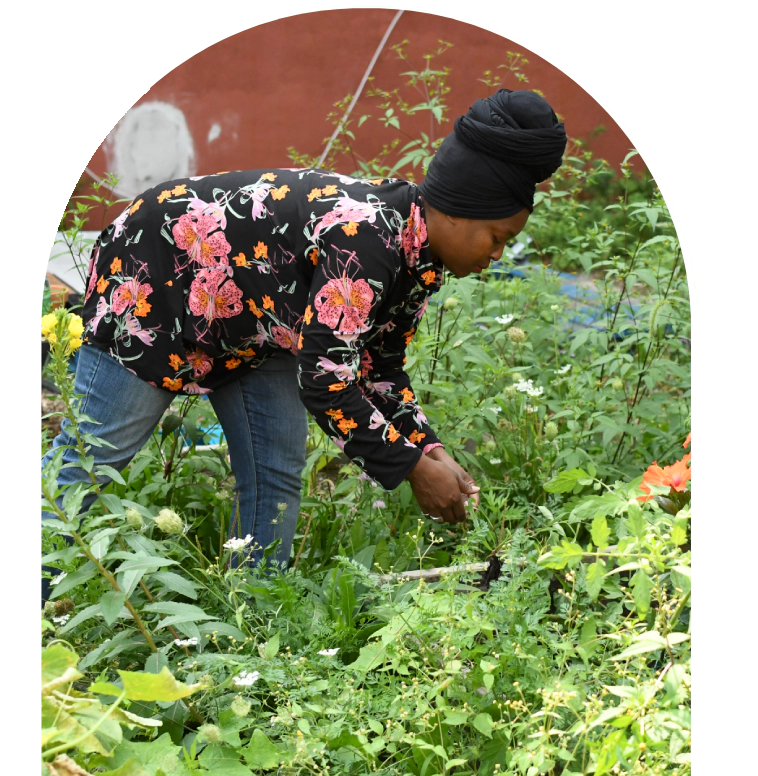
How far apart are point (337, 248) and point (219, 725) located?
3.30 ft

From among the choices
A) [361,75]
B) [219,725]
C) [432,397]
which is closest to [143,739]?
[219,725]

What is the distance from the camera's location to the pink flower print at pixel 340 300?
1.87 metres

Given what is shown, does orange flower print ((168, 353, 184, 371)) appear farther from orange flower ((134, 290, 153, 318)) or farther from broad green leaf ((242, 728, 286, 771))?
broad green leaf ((242, 728, 286, 771))

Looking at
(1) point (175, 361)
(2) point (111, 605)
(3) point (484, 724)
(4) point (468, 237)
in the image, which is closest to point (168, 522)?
(2) point (111, 605)

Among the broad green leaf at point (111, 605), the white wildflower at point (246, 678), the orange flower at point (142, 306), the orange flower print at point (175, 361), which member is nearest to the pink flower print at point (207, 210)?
the orange flower at point (142, 306)

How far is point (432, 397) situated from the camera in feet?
10.3

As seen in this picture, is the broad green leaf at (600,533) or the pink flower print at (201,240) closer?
the broad green leaf at (600,533)

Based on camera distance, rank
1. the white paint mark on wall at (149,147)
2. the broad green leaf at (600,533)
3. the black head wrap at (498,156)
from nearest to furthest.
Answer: the broad green leaf at (600,533) < the black head wrap at (498,156) < the white paint mark on wall at (149,147)

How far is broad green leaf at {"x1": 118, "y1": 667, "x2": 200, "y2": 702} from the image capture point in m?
1.33

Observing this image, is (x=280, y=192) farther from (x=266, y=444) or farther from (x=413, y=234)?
(x=266, y=444)

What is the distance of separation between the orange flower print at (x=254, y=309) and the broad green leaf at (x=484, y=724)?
41.1 inches

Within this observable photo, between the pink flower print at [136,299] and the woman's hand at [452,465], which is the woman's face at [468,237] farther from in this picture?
the pink flower print at [136,299]

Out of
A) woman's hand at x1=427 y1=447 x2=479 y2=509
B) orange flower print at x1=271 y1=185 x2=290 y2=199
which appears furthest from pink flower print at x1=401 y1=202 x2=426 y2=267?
woman's hand at x1=427 y1=447 x2=479 y2=509

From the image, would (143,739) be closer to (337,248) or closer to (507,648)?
(507,648)
